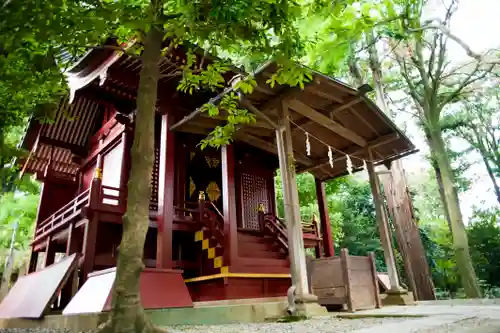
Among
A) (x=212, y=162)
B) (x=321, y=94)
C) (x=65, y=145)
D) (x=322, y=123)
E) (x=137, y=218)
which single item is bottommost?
(x=137, y=218)

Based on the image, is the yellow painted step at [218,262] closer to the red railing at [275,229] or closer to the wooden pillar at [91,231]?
the red railing at [275,229]

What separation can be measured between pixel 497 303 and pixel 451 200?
4051 millimetres

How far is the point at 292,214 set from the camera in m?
5.64

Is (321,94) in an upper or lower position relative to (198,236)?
upper

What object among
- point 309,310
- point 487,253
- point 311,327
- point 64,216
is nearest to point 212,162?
point 64,216

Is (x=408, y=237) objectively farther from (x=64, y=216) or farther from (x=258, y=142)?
(x=64, y=216)

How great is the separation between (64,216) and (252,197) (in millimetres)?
5319

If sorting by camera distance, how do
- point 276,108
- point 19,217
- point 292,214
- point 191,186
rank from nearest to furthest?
1. point 292,214
2. point 276,108
3. point 191,186
4. point 19,217

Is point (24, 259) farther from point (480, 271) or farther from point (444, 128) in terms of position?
point (444, 128)

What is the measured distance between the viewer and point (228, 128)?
532cm

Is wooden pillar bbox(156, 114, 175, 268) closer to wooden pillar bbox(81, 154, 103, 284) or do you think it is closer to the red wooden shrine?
the red wooden shrine

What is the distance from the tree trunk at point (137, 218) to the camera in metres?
2.86

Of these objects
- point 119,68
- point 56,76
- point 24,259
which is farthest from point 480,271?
point 24,259

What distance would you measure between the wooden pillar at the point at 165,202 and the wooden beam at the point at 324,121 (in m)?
2.97
